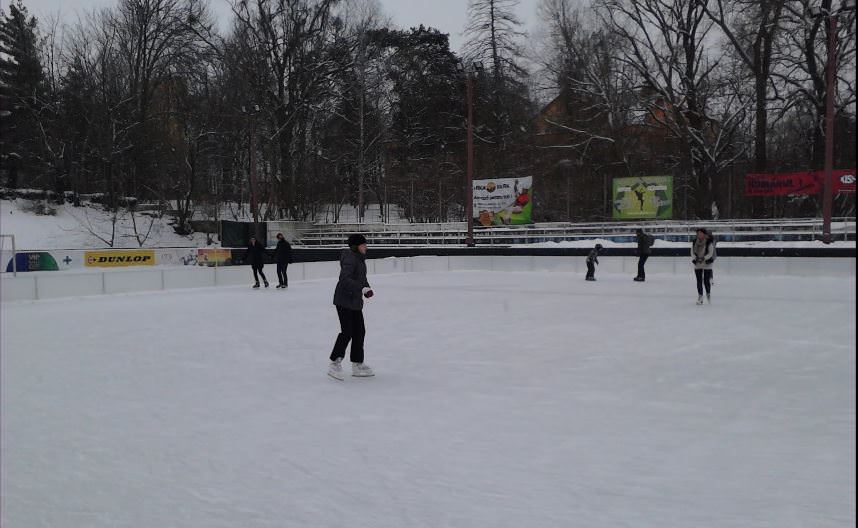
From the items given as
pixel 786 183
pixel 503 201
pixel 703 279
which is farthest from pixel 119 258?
pixel 786 183

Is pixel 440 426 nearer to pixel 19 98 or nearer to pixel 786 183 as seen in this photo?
pixel 786 183

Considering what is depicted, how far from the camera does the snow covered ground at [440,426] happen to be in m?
3.55

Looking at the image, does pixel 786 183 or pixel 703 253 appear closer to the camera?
pixel 703 253

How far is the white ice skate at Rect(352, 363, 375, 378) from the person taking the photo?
7.04 metres

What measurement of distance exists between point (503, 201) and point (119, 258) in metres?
16.5

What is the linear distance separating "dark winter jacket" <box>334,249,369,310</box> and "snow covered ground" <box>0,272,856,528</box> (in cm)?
85

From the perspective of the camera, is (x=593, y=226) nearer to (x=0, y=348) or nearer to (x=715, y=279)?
(x=715, y=279)

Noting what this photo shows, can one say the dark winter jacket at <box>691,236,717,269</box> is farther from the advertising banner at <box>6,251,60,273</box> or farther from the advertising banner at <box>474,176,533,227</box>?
the advertising banner at <box>6,251,60,273</box>

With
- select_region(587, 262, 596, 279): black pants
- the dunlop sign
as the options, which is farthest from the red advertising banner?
the dunlop sign

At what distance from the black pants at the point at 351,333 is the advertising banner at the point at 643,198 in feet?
80.8

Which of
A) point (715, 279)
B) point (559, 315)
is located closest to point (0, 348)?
point (559, 315)

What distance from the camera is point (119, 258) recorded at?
2506cm

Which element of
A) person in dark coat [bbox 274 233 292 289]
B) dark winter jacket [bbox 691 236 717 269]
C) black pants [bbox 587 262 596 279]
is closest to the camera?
dark winter jacket [bbox 691 236 717 269]

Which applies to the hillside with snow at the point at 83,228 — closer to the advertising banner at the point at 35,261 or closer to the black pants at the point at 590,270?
the advertising banner at the point at 35,261
